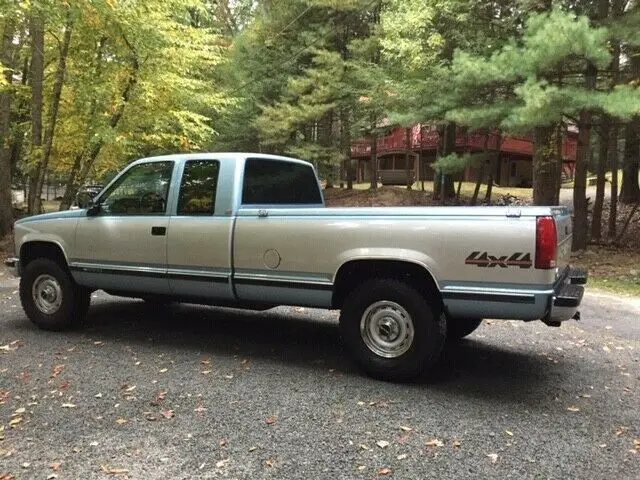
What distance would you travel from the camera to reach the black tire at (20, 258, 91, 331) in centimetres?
641

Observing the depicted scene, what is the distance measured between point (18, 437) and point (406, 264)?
3093 millimetres

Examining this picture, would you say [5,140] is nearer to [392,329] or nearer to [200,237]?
[200,237]

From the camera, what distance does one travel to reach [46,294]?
A: 6555 mm

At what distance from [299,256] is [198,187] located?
4.79ft

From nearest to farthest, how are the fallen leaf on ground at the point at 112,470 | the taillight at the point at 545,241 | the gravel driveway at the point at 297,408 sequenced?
the fallen leaf on ground at the point at 112,470
the gravel driveway at the point at 297,408
the taillight at the point at 545,241

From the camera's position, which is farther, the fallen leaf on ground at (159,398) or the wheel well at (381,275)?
the wheel well at (381,275)

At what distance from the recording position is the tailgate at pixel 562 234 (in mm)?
4457

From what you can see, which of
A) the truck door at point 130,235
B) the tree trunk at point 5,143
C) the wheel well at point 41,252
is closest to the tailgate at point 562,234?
the truck door at point 130,235

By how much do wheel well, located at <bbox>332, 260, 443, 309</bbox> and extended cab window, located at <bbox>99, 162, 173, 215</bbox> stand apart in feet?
6.99

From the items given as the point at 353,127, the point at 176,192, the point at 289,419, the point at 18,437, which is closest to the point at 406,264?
the point at 289,419

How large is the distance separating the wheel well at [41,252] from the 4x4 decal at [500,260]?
4.66m

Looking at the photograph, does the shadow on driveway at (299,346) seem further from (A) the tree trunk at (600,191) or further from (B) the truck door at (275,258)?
(A) the tree trunk at (600,191)

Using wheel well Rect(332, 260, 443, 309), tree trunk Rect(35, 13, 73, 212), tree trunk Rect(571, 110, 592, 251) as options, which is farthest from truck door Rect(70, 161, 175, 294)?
tree trunk Rect(571, 110, 592, 251)

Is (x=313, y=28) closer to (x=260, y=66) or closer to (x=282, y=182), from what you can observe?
(x=260, y=66)
